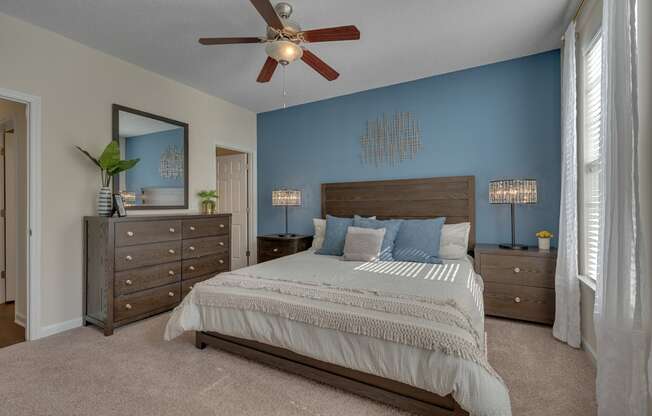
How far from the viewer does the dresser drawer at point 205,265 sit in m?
3.46

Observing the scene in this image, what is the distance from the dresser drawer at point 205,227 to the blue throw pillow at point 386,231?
172 centimetres

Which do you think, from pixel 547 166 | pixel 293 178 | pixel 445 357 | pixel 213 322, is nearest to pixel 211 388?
pixel 213 322

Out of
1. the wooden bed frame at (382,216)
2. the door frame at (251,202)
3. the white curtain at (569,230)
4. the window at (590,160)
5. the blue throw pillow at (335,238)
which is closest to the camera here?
the wooden bed frame at (382,216)

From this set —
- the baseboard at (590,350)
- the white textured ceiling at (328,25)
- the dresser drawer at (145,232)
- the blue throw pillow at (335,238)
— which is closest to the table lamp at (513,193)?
the baseboard at (590,350)

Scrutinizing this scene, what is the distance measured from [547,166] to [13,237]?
611 centimetres

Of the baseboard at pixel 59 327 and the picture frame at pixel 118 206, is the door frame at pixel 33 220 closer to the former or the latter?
the baseboard at pixel 59 327

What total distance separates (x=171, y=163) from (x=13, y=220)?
6.20ft

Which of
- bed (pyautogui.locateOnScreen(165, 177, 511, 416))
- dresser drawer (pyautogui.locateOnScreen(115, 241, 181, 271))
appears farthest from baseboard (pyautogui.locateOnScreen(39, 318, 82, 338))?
bed (pyautogui.locateOnScreen(165, 177, 511, 416))

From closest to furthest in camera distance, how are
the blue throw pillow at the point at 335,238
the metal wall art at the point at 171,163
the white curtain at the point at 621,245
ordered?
the white curtain at the point at 621,245 < the blue throw pillow at the point at 335,238 < the metal wall art at the point at 171,163

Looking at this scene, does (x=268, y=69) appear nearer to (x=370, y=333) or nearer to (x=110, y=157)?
(x=110, y=157)

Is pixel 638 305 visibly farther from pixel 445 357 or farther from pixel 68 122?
pixel 68 122

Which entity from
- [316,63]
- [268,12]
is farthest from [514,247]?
[268,12]

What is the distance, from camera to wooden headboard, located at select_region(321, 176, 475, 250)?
11.6 feet

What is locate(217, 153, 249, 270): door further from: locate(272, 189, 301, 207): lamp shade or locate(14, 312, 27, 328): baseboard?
locate(14, 312, 27, 328): baseboard
